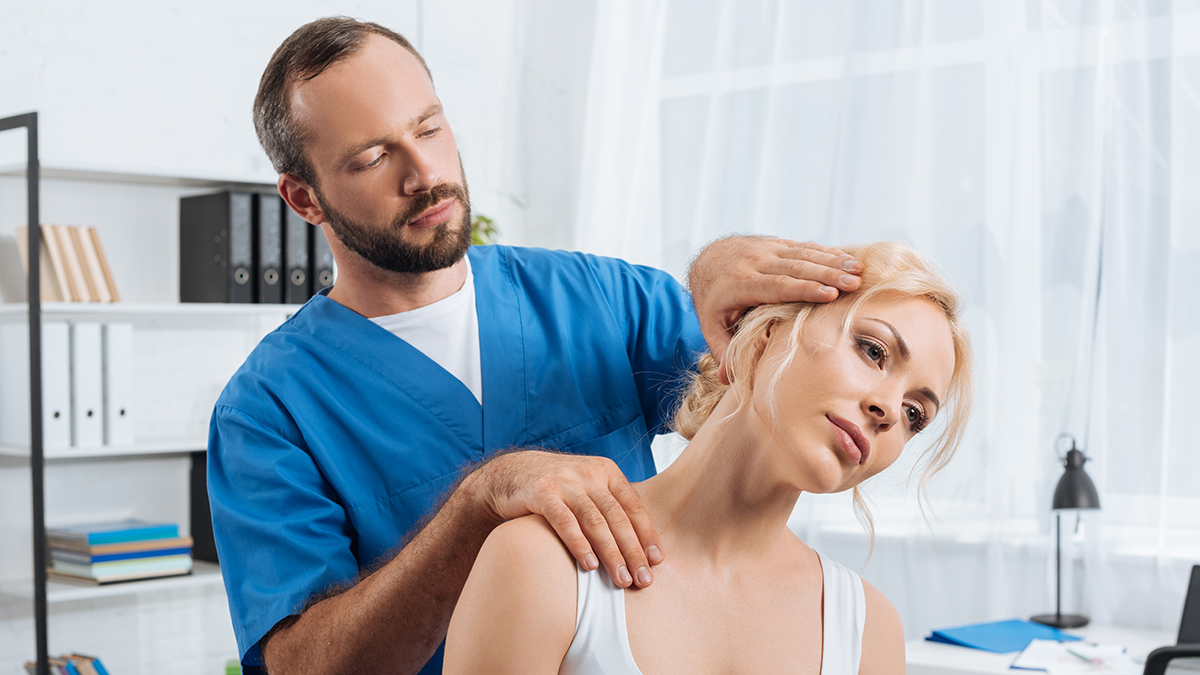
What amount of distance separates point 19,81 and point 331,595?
219 centimetres

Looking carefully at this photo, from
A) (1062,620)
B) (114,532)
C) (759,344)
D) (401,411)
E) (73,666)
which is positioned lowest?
(73,666)

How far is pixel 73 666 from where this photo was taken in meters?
2.58

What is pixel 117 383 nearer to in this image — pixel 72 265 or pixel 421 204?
pixel 72 265

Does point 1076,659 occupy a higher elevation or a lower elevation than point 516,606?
lower

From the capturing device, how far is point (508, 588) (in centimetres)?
96

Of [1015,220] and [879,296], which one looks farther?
[1015,220]

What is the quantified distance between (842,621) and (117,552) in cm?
213

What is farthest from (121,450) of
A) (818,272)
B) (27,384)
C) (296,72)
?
(818,272)

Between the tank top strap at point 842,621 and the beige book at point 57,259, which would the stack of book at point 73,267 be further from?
the tank top strap at point 842,621

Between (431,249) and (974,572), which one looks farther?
(974,572)

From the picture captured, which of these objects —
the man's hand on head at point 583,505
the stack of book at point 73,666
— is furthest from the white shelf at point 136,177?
the man's hand on head at point 583,505

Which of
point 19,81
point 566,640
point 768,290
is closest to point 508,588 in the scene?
point 566,640

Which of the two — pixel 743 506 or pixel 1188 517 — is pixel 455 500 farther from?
pixel 1188 517

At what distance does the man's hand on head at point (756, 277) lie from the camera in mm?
1083
